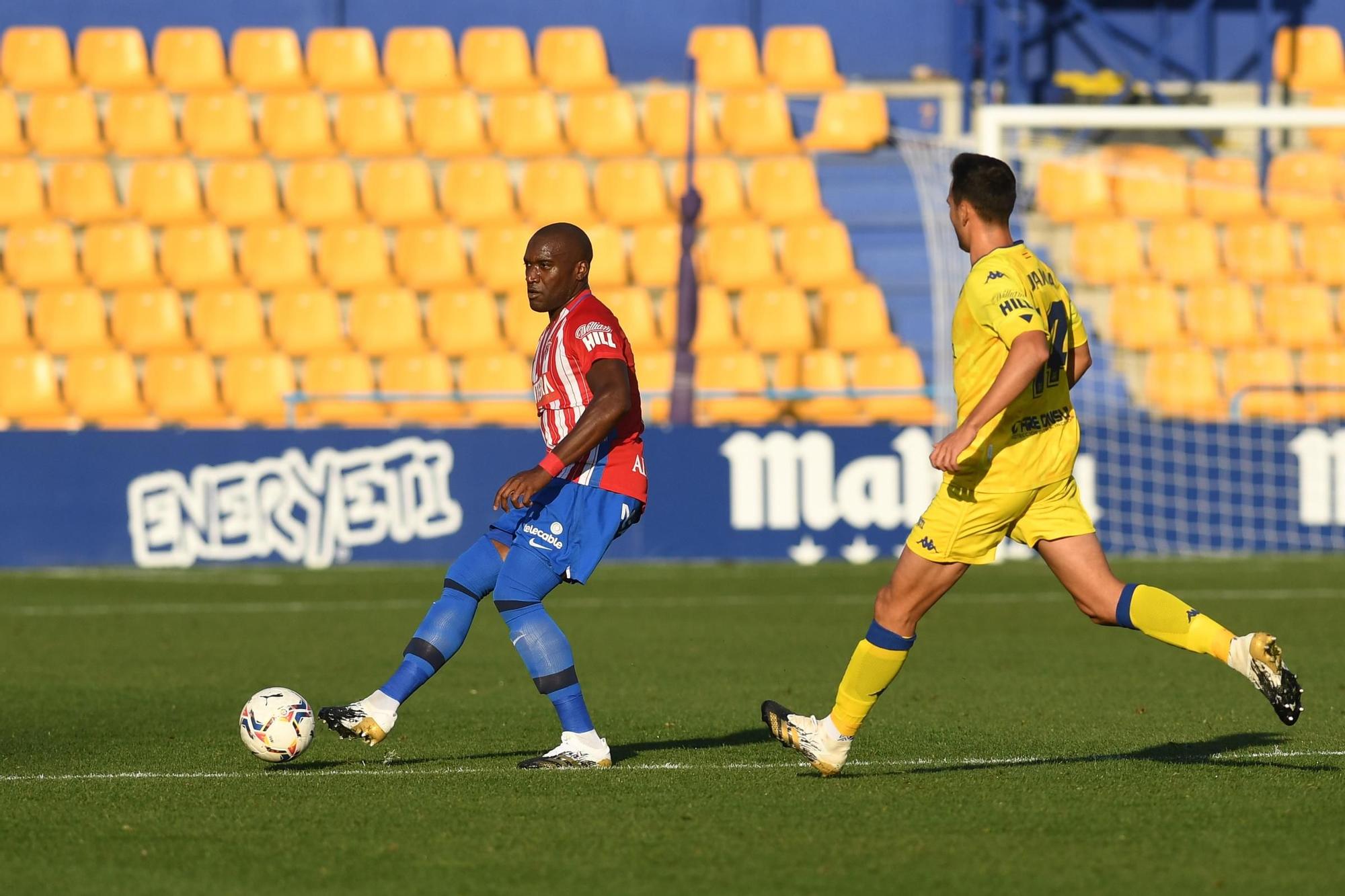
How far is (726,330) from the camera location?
17.2 meters

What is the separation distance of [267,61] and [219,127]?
104cm

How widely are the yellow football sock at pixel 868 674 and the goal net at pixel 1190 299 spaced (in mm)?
9173

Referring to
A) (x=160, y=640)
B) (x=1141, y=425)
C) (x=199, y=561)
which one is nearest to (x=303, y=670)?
(x=160, y=640)

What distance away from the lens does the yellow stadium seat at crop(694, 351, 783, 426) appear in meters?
16.4

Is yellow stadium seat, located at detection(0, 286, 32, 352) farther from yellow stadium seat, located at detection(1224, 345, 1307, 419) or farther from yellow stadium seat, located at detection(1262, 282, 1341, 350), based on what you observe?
yellow stadium seat, located at detection(1262, 282, 1341, 350)

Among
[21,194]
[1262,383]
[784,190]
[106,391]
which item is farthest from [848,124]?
[21,194]

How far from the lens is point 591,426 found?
19.7 feet

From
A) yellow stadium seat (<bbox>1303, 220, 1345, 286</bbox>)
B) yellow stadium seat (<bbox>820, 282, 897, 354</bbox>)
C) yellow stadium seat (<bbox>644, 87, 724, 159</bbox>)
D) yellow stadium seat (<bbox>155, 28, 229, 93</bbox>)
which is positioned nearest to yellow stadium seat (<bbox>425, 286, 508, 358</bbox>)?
yellow stadium seat (<bbox>644, 87, 724, 159</bbox>)

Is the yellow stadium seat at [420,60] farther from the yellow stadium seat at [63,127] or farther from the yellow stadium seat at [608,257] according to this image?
the yellow stadium seat at [63,127]

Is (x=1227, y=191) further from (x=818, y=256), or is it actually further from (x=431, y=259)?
(x=431, y=259)

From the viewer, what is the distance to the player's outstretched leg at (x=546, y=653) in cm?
628

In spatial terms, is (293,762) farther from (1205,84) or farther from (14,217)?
(1205,84)

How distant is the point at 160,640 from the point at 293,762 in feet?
14.1

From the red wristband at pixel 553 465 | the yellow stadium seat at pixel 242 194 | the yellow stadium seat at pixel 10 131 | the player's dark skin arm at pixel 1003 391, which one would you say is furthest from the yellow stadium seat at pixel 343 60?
the player's dark skin arm at pixel 1003 391
